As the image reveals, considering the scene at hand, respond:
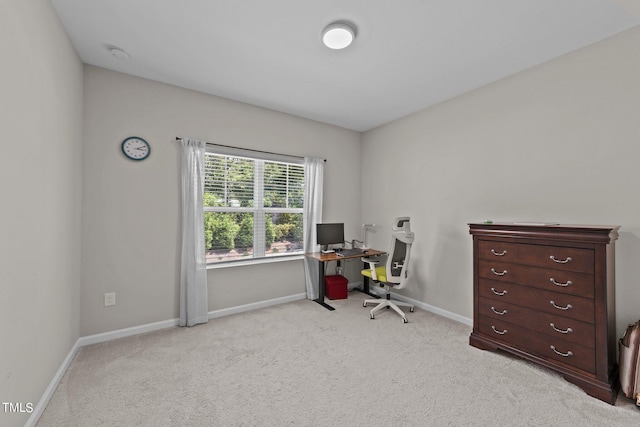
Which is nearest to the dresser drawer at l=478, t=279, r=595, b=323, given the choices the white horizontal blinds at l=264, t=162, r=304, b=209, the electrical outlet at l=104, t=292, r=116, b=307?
the white horizontal blinds at l=264, t=162, r=304, b=209

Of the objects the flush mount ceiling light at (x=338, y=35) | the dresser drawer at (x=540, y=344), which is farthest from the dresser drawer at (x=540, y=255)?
the flush mount ceiling light at (x=338, y=35)

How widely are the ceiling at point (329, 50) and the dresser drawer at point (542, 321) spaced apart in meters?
2.24

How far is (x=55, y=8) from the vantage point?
1.88 m

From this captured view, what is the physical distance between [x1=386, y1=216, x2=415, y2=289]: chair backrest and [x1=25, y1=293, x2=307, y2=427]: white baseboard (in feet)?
4.66

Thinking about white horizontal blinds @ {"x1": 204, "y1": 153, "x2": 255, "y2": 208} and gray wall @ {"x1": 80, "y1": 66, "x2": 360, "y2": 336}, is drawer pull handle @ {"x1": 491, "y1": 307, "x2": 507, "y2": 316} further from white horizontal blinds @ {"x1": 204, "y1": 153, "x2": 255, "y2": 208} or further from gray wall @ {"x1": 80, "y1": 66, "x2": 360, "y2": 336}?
white horizontal blinds @ {"x1": 204, "y1": 153, "x2": 255, "y2": 208}

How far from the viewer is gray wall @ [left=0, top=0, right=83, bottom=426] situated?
129cm

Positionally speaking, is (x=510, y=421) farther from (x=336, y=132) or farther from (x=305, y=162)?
(x=336, y=132)

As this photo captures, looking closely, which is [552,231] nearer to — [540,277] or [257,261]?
[540,277]

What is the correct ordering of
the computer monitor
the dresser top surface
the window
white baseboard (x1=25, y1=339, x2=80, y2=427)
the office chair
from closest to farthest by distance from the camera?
white baseboard (x1=25, y1=339, x2=80, y2=427)
the dresser top surface
the office chair
the window
the computer monitor

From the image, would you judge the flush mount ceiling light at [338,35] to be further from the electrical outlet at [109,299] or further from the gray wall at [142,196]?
the electrical outlet at [109,299]

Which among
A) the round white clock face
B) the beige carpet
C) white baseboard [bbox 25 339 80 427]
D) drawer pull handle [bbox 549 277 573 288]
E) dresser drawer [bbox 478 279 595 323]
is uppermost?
the round white clock face

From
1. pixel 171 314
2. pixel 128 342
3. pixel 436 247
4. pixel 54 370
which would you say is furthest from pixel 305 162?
pixel 54 370

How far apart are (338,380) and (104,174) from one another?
292cm

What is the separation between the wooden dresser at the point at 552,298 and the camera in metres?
1.85
